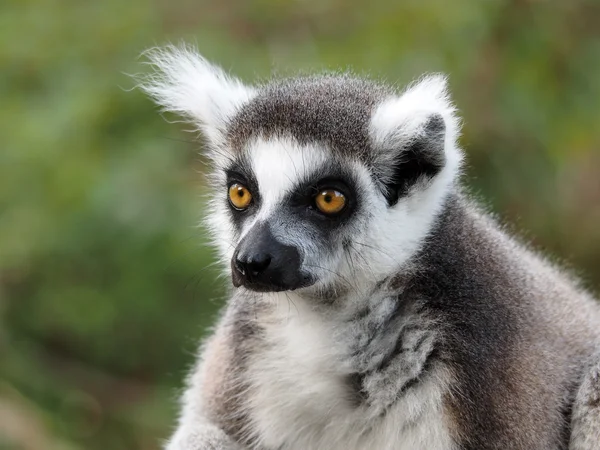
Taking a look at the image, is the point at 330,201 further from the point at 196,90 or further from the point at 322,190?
the point at 196,90

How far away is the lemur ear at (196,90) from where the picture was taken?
439 centimetres

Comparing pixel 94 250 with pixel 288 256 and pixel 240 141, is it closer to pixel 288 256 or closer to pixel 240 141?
pixel 240 141

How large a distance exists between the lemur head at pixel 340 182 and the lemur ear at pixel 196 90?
14.8 inches

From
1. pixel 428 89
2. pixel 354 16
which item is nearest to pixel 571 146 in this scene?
pixel 354 16

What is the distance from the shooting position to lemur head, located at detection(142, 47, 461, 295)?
365 cm

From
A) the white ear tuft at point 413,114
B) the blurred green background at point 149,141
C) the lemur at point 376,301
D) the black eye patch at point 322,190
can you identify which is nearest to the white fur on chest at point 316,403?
the lemur at point 376,301

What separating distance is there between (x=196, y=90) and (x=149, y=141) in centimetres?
188

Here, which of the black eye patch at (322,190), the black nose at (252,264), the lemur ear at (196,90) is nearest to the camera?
the black nose at (252,264)

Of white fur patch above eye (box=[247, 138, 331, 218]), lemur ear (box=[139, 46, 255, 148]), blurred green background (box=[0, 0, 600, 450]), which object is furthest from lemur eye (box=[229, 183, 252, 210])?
blurred green background (box=[0, 0, 600, 450])

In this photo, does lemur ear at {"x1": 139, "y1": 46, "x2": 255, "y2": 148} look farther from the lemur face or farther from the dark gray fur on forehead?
the lemur face

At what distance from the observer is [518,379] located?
3.62 metres

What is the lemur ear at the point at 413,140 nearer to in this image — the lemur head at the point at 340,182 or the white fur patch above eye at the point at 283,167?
the lemur head at the point at 340,182

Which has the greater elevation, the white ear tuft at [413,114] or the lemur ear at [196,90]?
the white ear tuft at [413,114]

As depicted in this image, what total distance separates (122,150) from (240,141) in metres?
2.39
